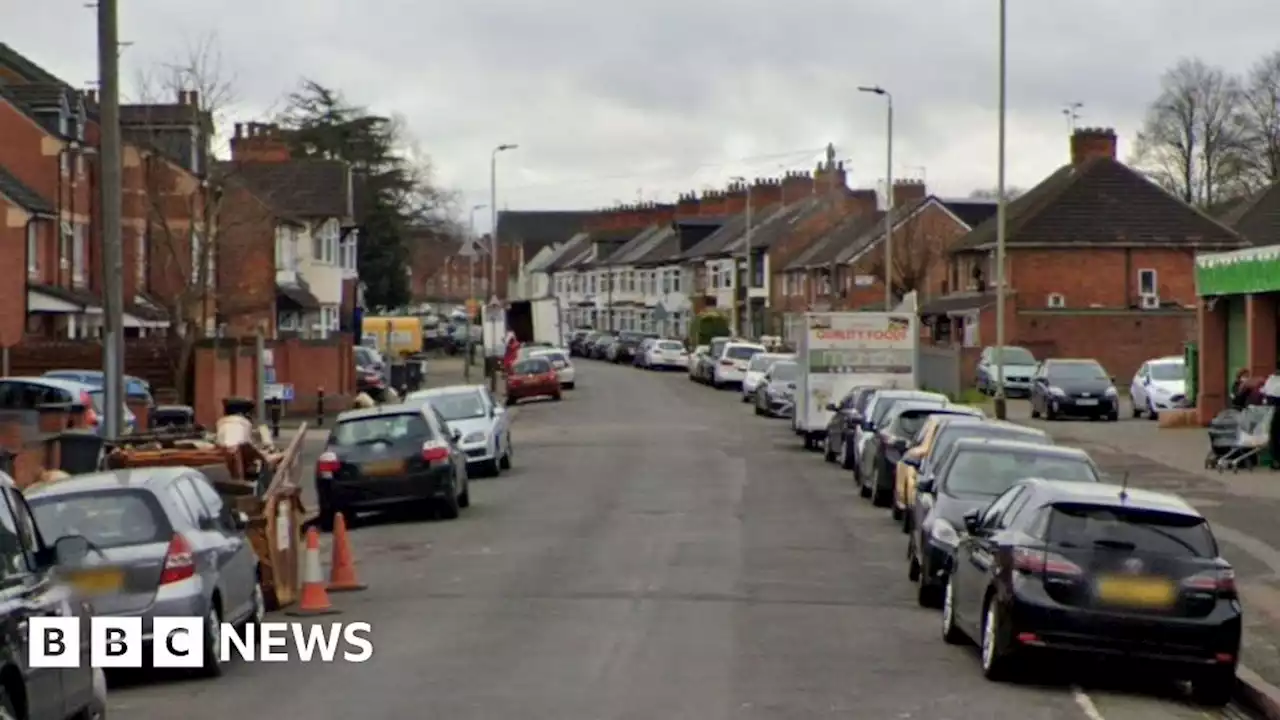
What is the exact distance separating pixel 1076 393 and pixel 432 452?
28.1 metres

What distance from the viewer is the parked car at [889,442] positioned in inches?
1153

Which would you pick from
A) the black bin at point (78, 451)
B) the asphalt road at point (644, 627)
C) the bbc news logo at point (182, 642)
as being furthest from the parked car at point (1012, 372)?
the bbc news logo at point (182, 642)

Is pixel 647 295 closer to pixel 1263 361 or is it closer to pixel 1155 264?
pixel 1155 264

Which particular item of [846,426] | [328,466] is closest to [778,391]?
[846,426]

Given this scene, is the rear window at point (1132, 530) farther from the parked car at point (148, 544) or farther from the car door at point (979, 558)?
the parked car at point (148, 544)

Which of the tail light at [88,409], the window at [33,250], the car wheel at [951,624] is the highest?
the window at [33,250]

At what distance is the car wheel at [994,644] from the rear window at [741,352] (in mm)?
59134

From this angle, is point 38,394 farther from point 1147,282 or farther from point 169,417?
point 1147,282

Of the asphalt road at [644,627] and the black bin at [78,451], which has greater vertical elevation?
the black bin at [78,451]

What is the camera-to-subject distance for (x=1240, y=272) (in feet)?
140

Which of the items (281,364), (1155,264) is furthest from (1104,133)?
(281,364)

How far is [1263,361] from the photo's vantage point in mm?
42844

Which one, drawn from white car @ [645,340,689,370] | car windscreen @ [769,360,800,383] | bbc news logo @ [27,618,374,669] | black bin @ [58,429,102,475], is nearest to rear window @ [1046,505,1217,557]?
bbc news logo @ [27,618,374,669]

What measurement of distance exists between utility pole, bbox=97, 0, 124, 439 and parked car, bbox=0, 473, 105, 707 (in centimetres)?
1185
